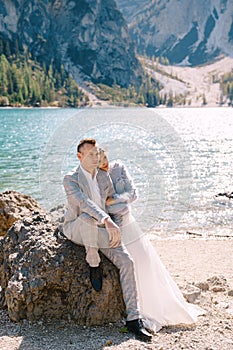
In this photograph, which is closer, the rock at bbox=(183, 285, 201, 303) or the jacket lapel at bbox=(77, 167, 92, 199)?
the jacket lapel at bbox=(77, 167, 92, 199)

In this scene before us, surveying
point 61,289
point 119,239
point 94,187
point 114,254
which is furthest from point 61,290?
point 94,187

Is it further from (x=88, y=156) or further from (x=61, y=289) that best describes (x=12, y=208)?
(x=88, y=156)

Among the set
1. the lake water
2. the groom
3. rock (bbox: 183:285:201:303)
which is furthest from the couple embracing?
rock (bbox: 183:285:201:303)

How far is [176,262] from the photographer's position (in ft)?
43.6

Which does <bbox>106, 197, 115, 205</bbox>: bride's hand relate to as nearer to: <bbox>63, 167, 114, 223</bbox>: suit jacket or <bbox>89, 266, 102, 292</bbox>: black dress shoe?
<bbox>63, 167, 114, 223</bbox>: suit jacket

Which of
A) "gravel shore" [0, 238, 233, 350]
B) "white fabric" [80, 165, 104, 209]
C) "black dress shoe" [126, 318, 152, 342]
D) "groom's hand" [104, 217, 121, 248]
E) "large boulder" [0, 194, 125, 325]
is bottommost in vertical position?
"gravel shore" [0, 238, 233, 350]

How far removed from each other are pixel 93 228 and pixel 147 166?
5.58 m

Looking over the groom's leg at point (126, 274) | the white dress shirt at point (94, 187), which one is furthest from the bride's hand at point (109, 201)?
the groom's leg at point (126, 274)

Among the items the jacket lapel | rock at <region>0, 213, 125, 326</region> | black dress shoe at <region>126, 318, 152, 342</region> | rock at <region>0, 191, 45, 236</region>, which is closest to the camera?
black dress shoe at <region>126, 318, 152, 342</region>

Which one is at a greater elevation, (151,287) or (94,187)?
(94,187)

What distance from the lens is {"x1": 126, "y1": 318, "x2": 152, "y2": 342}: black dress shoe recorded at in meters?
6.45

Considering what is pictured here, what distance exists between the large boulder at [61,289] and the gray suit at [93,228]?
0.30 metres

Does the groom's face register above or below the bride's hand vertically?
above

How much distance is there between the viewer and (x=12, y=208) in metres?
12.0
